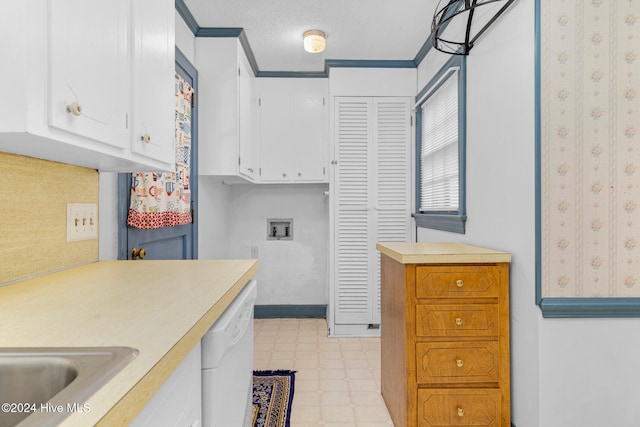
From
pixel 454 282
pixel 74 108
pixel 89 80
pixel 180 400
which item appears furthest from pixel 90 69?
pixel 454 282

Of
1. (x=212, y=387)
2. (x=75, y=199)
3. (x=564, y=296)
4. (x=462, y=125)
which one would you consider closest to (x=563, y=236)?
(x=564, y=296)

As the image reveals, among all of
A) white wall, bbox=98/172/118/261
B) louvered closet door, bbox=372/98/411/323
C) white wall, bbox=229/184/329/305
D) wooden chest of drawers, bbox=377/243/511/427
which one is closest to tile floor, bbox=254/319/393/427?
white wall, bbox=229/184/329/305

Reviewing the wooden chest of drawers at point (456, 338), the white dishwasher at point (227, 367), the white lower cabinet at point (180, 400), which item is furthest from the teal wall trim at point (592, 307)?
the white lower cabinet at point (180, 400)

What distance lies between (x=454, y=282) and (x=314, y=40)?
211cm

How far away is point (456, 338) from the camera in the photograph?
1627 millimetres

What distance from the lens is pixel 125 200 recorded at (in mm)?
1778

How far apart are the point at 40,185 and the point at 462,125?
2.13m

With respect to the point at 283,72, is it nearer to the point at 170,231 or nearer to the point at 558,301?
the point at 170,231

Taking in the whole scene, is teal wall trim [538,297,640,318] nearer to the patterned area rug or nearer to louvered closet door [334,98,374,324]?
the patterned area rug

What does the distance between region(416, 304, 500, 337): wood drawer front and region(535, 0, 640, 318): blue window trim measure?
0.23 m

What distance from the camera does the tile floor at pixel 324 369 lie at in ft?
6.55

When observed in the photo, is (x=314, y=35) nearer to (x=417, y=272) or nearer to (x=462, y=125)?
(x=462, y=125)

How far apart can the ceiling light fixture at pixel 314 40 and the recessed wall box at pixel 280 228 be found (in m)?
1.71

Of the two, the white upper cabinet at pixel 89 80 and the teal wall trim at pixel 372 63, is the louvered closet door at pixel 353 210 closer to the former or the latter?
the teal wall trim at pixel 372 63
